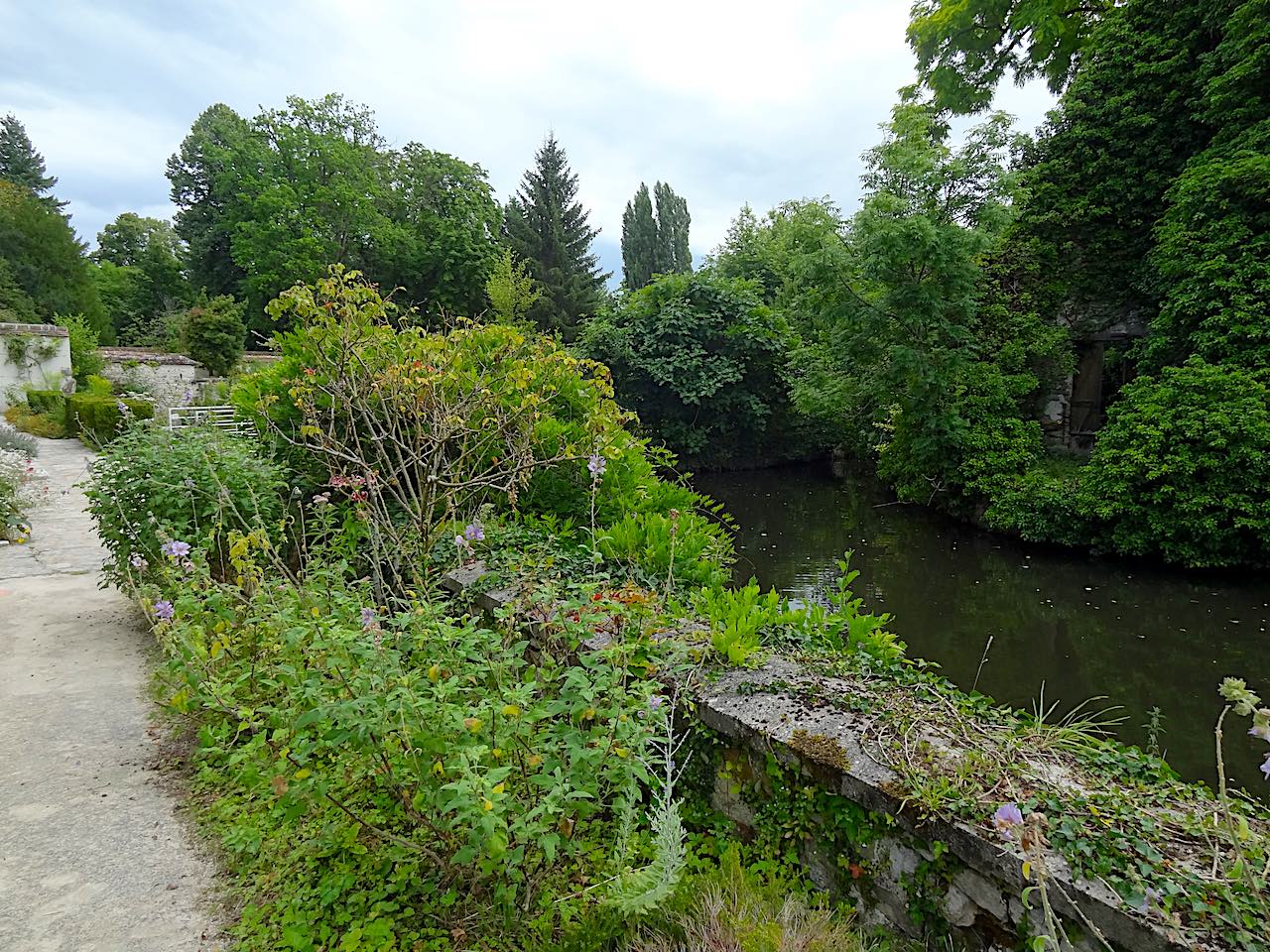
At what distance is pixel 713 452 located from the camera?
17.5 metres

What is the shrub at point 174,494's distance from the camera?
3582 mm

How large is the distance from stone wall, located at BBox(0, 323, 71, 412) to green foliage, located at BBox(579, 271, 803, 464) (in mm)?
14265

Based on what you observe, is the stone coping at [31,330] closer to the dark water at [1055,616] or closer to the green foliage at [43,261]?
the green foliage at [43,261]

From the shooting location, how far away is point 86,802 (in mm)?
2377

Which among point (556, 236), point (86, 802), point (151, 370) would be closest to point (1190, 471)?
point (86, 802)

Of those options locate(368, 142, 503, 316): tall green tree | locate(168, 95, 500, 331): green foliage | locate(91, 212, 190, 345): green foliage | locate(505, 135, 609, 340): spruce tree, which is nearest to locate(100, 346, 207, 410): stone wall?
locate(168, 95, 500, 331): green foliage

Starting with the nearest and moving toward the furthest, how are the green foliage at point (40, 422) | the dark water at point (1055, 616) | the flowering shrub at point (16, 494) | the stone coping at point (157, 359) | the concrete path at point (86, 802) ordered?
the concrete path at point (86, 802), the dark water at point (1055, 616), the flowering shrub at point (16, 494), the green foliage at point (40, 422), the stone coping at point (157, 359)

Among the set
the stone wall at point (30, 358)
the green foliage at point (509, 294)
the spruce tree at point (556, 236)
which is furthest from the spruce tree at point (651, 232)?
the stone wall at point (30, 358)

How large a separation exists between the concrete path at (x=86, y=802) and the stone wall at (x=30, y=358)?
17.7 m

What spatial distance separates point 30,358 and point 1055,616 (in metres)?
23.5

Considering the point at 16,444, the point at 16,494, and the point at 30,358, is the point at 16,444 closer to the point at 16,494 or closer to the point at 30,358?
the point at 16,494

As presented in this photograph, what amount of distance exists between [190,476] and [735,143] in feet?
70.4

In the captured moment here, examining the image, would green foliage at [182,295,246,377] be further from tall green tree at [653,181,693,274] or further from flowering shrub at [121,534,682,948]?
tall green tree at [653,181,693,274]

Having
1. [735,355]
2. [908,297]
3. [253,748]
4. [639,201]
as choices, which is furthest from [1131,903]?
[639,201]
